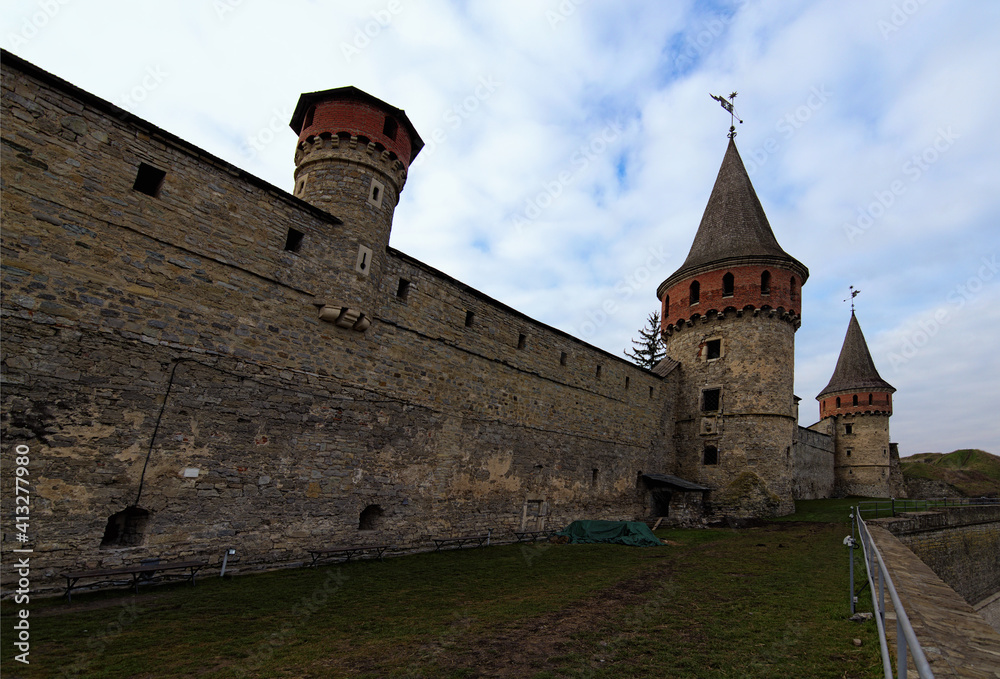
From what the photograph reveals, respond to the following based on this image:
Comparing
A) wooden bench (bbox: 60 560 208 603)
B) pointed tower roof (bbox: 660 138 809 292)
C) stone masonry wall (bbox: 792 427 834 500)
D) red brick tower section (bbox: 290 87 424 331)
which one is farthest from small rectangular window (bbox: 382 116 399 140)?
stone masonry wall (bbox: 792 427 834 500)

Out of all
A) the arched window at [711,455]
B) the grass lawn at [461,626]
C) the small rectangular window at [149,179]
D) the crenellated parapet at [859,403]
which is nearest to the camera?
the grass lawn at [461,626]

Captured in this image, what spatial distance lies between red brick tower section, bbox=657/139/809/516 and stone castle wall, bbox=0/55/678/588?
1227 cm

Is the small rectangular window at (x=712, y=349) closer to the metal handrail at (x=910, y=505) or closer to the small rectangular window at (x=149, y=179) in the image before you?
the metal handrail at (x=910, y=505)

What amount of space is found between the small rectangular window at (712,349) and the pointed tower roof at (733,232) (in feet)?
12.1

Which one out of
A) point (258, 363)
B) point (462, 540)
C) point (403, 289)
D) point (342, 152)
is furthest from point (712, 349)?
point (258, 363)

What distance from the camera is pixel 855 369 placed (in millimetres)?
39031

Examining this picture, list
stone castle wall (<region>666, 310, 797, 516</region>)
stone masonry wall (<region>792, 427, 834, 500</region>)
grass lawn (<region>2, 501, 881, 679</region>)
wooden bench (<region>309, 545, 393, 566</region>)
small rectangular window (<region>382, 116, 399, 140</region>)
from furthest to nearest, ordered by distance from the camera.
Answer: stone masonry wall (<region>792, 427, 834, 500</region>) < stone castle wall (<region>666, 310, 797, 516</region>) < small rectangular window (<region>382, 116, 399, 140</region>) < wooden bench (<region>309, 545, 393, 566</region>) < grass lawn (<region>2, 501, 881, 679</region>)

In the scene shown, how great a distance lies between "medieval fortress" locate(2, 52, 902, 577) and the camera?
7.84 m

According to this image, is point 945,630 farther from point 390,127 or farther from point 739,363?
point 739,363

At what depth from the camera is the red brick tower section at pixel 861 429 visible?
36.2 meters

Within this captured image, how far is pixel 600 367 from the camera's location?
2020 centimetres

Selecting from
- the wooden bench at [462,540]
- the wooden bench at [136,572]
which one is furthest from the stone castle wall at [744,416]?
the wooden bench at [136,572]

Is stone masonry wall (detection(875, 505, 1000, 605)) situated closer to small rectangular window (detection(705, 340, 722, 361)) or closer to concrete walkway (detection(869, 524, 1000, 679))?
small rectangular window (detection(705, 340, 722, 361))

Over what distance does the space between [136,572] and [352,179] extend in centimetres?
932
